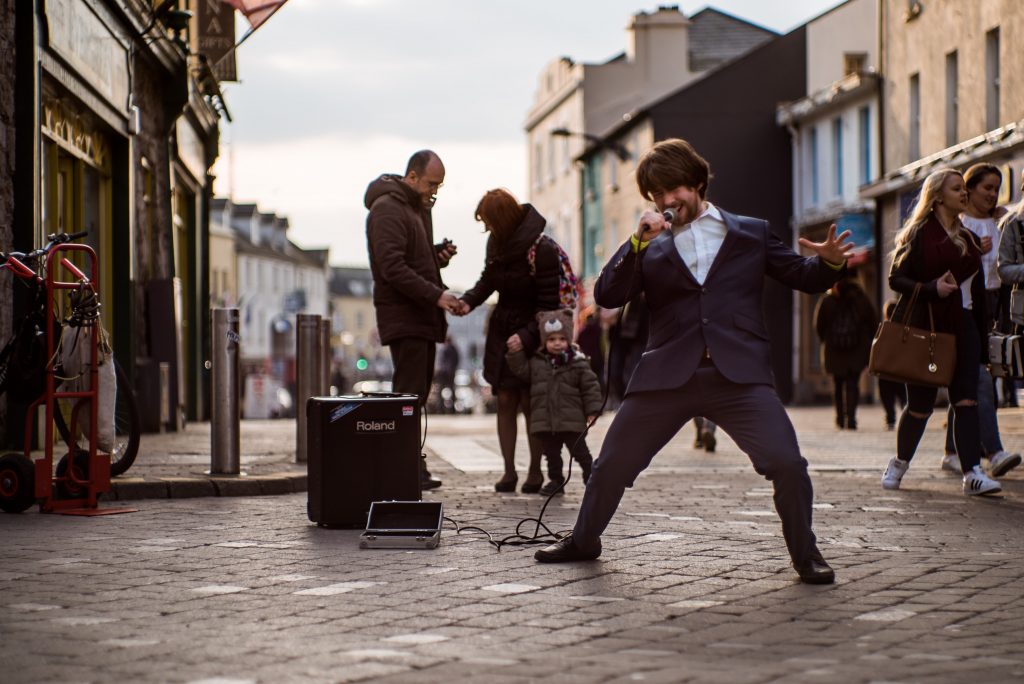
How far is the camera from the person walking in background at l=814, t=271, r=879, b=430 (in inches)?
741

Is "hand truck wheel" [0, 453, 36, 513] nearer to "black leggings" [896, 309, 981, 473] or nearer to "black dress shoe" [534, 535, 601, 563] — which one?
"black dress shoe" [534, 535, 601, 563]

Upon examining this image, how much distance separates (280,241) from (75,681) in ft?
317

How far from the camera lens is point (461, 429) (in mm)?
21188

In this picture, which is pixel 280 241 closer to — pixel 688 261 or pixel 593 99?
pixel 593 99

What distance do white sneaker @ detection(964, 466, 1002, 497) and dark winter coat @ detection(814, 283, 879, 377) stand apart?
897cm

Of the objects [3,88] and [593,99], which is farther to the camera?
[593,99]

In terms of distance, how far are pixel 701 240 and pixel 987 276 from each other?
5070 mm

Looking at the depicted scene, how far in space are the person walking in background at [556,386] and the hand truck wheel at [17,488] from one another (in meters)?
2.80

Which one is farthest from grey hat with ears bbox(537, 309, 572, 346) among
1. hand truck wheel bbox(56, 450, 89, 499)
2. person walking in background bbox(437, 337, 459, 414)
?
person walking in background bbox(437, 337, 459, 414)

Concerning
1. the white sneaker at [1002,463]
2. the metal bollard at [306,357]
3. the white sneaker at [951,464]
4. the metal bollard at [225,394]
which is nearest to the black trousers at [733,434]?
the white sneaker at [1002,463]

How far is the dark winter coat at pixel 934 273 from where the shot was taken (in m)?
9.77

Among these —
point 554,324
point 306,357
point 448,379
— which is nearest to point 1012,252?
point 554,324

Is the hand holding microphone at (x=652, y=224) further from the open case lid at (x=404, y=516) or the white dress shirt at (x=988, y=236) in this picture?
the white dress shirt at (x=988, y=236)

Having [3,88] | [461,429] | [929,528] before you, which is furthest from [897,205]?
[929,528]
